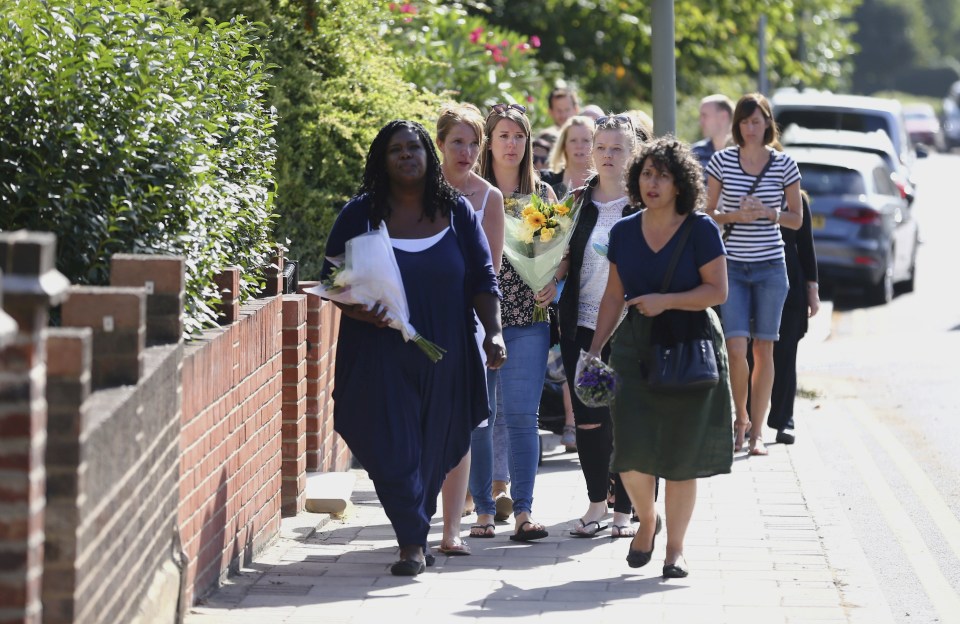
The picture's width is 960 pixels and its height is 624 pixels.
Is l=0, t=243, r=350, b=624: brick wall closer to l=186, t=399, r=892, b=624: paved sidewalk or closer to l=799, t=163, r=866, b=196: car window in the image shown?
l=186, t=399, r=892, b=624: paved sidewalk

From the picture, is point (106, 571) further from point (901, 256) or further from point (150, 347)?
point (901, 256)

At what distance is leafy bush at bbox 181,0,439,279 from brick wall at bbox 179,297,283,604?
2006mm

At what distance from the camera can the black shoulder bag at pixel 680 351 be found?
631 cm

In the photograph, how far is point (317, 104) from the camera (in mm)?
9109

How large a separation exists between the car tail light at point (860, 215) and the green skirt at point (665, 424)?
1074cm

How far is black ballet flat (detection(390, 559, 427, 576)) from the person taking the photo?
6.42m

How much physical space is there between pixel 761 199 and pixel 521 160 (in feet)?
6.76

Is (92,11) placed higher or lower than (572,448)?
higher

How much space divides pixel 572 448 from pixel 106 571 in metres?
5.31

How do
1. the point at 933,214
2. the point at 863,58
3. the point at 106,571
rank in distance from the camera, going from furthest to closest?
1. the point at 863,58
2. the point at 933,214
3. the point at 106,571

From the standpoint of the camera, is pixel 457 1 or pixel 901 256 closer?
pixel 457 1

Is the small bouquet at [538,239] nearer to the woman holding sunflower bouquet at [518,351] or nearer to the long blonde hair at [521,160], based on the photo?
the woman holding sunflower bouquet at [518,351]

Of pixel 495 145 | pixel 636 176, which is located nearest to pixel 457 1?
pixel 495 145

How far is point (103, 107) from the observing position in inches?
215
